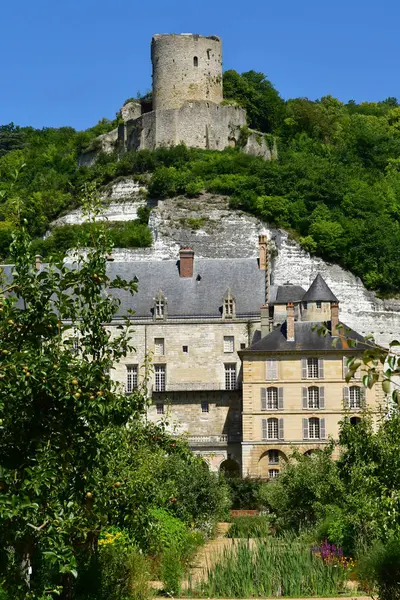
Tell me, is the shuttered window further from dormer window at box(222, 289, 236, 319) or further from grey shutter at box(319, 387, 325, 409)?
dormer window at box(222, 289, 236, 319)

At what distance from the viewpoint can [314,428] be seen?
45.3m

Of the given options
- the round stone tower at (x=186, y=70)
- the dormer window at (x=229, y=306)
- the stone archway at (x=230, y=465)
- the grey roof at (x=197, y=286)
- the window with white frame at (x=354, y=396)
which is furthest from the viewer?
the round stone tower at (x=186, y=70)

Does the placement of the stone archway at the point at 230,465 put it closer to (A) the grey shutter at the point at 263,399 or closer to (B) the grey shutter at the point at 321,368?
(A) the grey shutter at the point at 263,399

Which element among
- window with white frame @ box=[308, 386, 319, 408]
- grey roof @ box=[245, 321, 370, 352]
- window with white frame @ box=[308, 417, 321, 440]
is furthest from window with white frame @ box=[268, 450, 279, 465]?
grey roof @ box=[245, 321, 370, 352]

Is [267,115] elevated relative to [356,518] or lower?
elevated

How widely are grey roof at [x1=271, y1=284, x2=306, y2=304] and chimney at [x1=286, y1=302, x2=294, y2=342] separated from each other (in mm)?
3242

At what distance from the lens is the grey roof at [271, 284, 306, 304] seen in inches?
1960

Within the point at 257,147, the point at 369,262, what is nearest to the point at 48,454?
the point at 369,262

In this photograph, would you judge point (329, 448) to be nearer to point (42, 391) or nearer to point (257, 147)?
point (42, 391)

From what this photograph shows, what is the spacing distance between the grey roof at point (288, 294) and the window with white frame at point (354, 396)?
18.5 ft

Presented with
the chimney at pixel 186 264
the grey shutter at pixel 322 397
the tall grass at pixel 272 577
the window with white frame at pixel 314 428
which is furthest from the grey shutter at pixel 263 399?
the tall grass at pixel 272 577

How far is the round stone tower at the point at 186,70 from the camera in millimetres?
76375

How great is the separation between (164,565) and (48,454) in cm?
928

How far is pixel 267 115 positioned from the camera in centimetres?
8194
